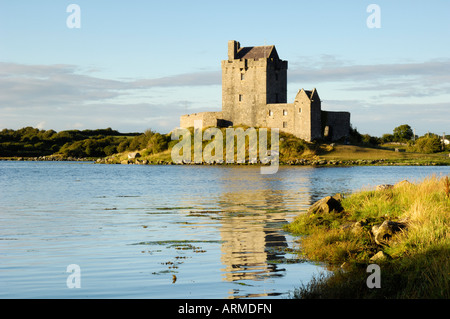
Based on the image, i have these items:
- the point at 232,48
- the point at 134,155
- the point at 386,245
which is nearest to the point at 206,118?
the point at 232,48

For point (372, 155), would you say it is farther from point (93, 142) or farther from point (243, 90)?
point (93, 142)

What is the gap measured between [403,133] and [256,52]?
66.2 meters

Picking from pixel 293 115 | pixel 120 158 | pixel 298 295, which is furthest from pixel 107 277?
pixel 120 158

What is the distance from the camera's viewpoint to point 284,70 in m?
106

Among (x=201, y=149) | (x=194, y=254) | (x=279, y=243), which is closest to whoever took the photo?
(x=194, y=254)

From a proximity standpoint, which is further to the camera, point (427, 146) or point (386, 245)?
point (427, 146)

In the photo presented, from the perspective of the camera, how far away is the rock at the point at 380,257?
13211 millimetres

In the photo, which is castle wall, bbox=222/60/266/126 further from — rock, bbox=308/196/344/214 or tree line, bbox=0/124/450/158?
rock, bbox=308/196/344/214

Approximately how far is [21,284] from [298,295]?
247 inches

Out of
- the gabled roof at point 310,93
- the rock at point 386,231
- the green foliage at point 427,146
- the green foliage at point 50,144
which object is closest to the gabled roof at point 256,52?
the gabled roof at point 310,93

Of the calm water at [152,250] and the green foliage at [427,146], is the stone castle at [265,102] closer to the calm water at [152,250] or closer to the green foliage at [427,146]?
the green foliage at [427,146]

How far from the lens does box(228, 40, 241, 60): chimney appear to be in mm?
104744

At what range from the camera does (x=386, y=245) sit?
1467 cm
